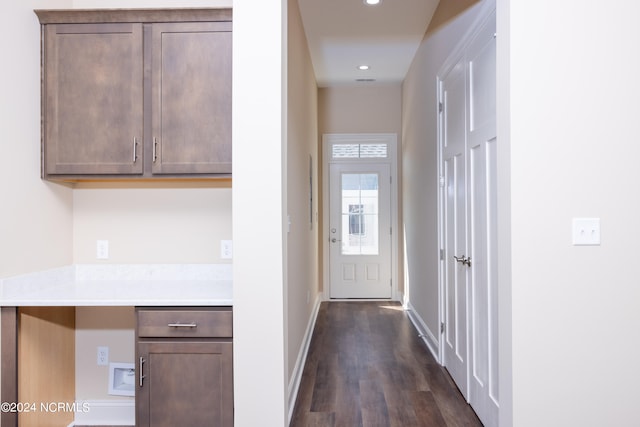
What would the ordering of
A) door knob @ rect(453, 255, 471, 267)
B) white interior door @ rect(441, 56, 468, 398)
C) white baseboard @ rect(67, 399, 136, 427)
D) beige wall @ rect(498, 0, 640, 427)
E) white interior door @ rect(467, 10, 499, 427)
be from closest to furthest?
1. beige wall @ rect(498, 0, 640, 427)
2. white interior door @ rect(467, 10, 499, 427)
3. white baseboard @ rect(67, 399, 136, 427)
4. door knob @ rect(453, 255, 471, 267)
5. white interior door @ rect(441, 56, 468, 398)

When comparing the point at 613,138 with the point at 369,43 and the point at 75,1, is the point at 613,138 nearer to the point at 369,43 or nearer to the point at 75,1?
the point at 75,1

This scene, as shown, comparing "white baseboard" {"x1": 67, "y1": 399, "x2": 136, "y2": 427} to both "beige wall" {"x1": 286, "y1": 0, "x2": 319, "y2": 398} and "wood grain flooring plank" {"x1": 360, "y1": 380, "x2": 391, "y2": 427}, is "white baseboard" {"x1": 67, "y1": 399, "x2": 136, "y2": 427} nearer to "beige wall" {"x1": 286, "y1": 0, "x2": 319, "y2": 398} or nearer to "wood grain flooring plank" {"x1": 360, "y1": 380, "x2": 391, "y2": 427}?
"beige wall" {"x1": 286, "y1": 0, "x2": 319, "y2": 398}

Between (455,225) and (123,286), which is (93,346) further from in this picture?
(455,225)

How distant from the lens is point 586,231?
1.73 m

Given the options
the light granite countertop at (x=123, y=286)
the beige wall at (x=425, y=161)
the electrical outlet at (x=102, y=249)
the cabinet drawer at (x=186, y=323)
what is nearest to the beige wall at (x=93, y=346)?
the light granite countertop at (x=123, y=286)

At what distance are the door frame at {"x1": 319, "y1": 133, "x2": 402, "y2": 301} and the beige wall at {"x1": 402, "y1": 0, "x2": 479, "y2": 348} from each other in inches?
17.0

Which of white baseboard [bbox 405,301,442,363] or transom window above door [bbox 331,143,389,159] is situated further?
transom window above door [bbox 331,143,389,159]

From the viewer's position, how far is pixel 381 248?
612 cm

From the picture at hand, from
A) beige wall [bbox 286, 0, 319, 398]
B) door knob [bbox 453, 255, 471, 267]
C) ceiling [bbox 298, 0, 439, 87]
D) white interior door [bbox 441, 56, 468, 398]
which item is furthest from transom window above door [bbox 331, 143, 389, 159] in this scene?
door knob [bbox 453, 255, 471, 267]

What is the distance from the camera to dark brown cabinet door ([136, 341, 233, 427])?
1957mm

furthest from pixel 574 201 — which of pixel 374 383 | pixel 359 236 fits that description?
pixel 359 236

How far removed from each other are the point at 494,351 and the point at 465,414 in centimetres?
61

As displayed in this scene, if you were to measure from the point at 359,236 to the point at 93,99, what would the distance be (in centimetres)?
437

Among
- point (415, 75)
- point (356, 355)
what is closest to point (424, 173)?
point (415, 75)
